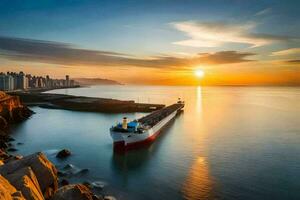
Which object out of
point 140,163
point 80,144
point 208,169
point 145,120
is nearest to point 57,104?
point 145,120

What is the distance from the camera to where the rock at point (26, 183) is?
1470 cm

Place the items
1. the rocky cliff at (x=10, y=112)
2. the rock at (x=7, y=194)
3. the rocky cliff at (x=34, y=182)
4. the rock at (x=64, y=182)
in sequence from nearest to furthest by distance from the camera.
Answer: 1. the rock at (x=7, y=194)
2. the rocky cliff at (x=34, y=182)
3. the rock at (x=64, y=182)
4. the rocky cliff at (x=10, y=112)

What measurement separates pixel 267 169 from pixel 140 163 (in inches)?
627

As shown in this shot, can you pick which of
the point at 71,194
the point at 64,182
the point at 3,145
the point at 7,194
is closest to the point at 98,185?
the point at 64,182

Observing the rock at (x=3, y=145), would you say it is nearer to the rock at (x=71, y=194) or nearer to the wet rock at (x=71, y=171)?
the wet rock at (x=71, y=171)

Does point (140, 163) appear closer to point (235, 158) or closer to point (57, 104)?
point (235, 158)

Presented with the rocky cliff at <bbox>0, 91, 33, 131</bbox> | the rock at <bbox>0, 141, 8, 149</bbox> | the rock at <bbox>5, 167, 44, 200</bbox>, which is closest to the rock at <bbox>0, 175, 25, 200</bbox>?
the rock at <bbox>5, 167, 44, 200</bbox>

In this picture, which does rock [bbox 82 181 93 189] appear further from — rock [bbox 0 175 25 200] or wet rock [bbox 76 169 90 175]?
rock [bbox 0 175 25 200]

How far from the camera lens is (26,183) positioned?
50.0 ft

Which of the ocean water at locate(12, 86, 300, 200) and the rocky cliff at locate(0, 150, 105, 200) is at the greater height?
the rocky cliff at locate(0, 150, 105, 200)

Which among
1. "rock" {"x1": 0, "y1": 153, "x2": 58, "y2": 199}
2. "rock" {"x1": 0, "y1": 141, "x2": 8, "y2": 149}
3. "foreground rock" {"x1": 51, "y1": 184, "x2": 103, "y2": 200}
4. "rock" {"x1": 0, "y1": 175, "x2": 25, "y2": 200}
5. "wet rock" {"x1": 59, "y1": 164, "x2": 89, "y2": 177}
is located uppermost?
"rock" {"x1": 0, "y1": 175, "x2": 25, "y2": 200}

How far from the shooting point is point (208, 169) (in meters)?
31.4

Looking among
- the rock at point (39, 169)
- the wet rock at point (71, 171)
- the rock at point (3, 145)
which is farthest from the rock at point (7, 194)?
the rock at point (3, 145)

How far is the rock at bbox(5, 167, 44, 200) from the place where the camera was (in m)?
14.7
